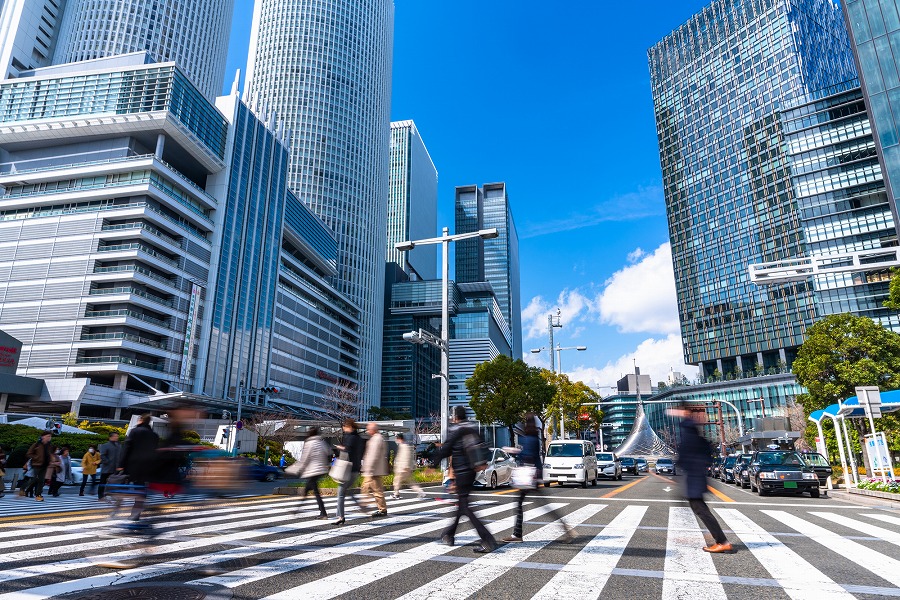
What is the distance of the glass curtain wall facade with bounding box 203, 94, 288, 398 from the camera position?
61.2 m

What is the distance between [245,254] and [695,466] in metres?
67.5

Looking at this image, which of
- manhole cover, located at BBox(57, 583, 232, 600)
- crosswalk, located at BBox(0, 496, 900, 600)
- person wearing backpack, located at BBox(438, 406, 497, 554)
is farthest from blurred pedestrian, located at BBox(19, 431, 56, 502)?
person wearing backpack, located at BBox(438, 406, 497, 554)

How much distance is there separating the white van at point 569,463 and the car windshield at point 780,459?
6.08 m

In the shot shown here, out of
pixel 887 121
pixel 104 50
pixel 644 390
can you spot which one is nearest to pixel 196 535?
pixel 887 121

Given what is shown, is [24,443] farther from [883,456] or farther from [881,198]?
[881,198]

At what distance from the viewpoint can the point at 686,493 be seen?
6496mm

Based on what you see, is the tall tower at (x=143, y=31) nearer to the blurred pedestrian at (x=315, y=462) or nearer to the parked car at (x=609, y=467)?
the parked car at (x=609, y=467)

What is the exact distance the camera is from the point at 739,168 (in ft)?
295

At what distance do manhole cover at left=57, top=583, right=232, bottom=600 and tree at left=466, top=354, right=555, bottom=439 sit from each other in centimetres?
3483

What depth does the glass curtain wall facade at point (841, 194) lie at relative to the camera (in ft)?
235

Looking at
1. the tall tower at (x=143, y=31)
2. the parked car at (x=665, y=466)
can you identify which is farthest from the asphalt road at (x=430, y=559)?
the tall tower at (x=143, y=31)

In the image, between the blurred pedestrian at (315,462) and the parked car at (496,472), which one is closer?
the blurred pedestrian at (315,462)

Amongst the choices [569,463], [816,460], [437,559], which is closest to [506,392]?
[569,463]

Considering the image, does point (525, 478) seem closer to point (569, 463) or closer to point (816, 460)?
point (569, 463)
